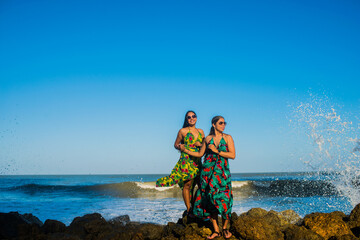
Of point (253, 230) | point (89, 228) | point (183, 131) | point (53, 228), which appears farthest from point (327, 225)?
Answer: point (53, 228)

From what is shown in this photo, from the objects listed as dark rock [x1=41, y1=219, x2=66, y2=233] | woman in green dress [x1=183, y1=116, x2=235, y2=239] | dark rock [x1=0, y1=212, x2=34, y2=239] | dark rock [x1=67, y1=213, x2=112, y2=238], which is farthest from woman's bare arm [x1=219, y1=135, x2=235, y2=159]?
dark rock [x1=0, y1=212, x2=34, y2=239]

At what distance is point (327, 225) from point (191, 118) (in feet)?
10.7

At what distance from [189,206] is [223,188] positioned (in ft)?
3.95

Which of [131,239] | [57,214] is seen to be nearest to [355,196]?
[131,239]

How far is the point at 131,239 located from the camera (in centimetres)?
526

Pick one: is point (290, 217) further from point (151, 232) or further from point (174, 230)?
point (151, 232)

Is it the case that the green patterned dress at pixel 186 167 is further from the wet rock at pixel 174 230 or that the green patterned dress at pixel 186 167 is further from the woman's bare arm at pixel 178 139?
the wet rock at pixel 174 230

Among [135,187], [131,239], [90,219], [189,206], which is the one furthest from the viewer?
[135,187]

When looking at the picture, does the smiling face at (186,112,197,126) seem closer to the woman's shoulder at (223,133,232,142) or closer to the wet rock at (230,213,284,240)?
the woman's shoulder at (223,133,232,142)

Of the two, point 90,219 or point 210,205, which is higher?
point 210,205

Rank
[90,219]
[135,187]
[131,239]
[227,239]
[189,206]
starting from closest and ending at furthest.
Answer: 1. [227,239]
2. [131,239]
3. [189,206]
4. [90,219]
5. [135,187]

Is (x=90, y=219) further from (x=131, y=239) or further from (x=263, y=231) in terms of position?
(x=263, y=231)

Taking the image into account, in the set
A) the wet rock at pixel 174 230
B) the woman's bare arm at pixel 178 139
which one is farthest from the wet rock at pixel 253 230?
the woman's bare arm at pixel 178 139

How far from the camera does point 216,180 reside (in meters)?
5.02
